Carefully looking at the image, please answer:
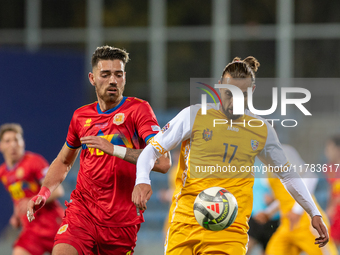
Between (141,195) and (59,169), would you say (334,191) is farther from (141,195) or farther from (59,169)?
(141,195)

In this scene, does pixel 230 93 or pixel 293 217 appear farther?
pixel 293 217

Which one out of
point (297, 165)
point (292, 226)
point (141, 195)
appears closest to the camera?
point (141, 195)

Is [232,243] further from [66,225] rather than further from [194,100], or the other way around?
[194,100]

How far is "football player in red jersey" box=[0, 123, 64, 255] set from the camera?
19.1 feet

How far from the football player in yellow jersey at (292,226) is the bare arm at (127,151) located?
6.88 feet

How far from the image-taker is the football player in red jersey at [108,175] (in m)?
4.09

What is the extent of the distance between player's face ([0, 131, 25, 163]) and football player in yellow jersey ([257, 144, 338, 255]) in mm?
3104

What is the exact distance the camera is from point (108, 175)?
13.5 feet

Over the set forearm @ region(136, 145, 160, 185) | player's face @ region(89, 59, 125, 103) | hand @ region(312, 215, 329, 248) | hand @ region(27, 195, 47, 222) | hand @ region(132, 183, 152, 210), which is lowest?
hand @ region(312, 215, 329, 248)

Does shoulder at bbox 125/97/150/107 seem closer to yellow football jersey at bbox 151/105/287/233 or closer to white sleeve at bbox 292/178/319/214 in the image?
yellow football jersey at bbox 151/105/287/233

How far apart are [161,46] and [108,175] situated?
1030 cm

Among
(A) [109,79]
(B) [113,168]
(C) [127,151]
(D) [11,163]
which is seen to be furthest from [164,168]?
(D) [11,163]

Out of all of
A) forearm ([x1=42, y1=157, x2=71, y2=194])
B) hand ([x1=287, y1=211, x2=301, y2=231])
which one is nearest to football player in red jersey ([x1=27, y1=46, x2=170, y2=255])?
forearm ([x1=42, y1=157, x2=71, y2=194])

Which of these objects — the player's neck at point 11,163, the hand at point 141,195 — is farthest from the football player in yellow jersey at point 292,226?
the player's neck at point 11,163
